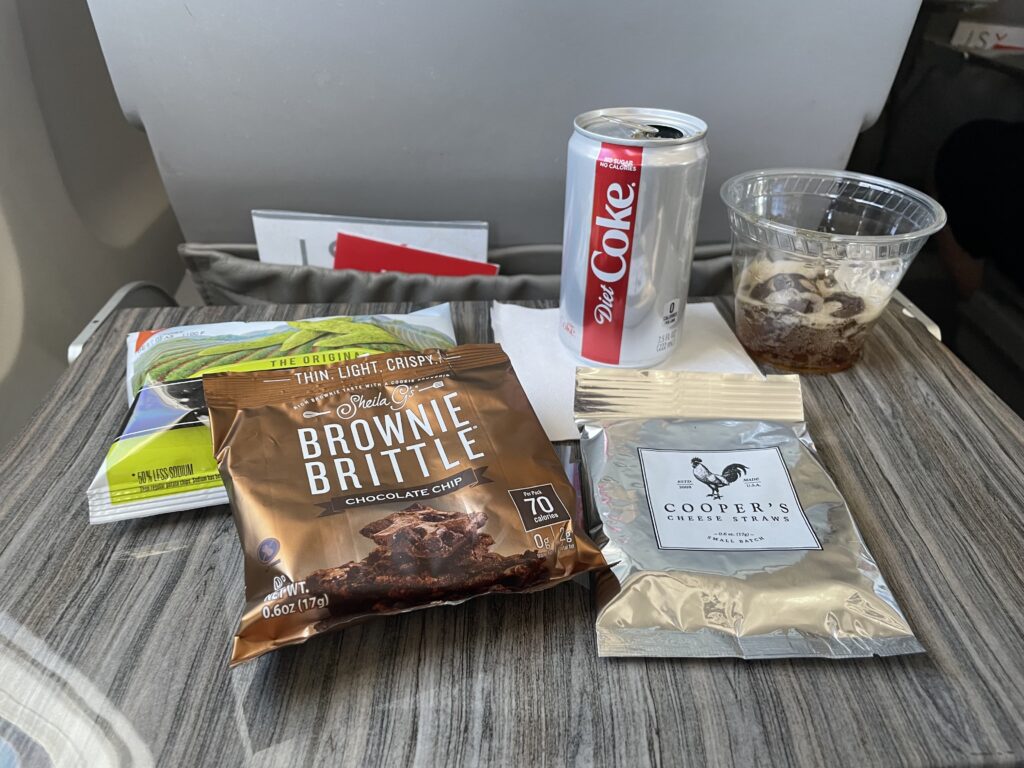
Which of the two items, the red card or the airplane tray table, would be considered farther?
the red card

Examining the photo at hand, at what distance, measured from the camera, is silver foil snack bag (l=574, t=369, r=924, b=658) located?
37 centimetres

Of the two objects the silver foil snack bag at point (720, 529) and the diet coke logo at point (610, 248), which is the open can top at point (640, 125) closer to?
the diet coke logo at point (610, 248)

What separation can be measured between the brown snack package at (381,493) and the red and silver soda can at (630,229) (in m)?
0.12

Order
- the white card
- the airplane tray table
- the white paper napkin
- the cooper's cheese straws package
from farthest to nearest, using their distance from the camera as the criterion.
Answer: the white card, the white paper napkin, the cooper's cheese straws package, the airplane tray table

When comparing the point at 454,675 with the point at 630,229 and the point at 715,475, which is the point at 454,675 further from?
the point at 630,229

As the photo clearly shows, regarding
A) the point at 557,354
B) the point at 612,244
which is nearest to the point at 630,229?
the point at 612,244

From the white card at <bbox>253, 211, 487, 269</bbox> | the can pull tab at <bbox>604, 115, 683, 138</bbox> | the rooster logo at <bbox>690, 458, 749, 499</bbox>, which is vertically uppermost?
the can pull tab at <bbox>604, 115, 683, 138</bbox>

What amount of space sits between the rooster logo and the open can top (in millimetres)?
229

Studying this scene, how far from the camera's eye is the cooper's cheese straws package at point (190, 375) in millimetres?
443

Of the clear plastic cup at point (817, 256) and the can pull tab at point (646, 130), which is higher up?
the can pull tab at point (646, 130)

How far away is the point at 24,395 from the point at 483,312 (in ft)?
1.56

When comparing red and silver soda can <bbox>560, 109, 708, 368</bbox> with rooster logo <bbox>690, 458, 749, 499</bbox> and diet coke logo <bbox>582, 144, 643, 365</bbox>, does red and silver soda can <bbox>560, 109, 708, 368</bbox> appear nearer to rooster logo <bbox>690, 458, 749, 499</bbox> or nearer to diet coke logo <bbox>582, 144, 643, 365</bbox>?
diet coke logo <bbox>582, 144, 643, 365</bbox>

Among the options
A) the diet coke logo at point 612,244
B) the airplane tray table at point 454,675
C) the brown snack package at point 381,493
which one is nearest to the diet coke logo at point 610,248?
the diet coke logo at point 612,244

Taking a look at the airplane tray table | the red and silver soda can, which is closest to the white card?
the red and silver soda can
